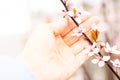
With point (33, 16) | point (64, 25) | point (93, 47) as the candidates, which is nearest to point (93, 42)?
point (93, 47)

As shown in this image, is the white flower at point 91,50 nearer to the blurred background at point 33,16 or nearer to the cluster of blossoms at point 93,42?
the cluster of blossoms at point 93,42

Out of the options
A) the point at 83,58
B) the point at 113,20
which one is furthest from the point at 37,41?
the point at 113,20

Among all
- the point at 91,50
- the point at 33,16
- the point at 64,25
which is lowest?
the point at 91,50

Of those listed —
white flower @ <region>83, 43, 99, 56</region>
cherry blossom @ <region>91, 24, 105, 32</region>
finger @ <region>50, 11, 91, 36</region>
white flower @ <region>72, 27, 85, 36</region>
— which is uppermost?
finger @ <region>50, 11, 91, 36</region>

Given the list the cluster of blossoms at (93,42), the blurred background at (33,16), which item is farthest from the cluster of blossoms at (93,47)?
the blurred background at (33,16)

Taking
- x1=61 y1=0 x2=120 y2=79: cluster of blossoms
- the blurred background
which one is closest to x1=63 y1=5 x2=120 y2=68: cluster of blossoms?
x1=61 y1=0 x2=120 y2=79: cluster of blossoms

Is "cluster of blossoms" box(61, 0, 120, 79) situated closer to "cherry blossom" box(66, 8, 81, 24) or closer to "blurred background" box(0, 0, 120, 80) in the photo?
"cherry blossom" box(66, 8, 81, 24)

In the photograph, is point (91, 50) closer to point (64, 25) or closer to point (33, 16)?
point (64, 25)
